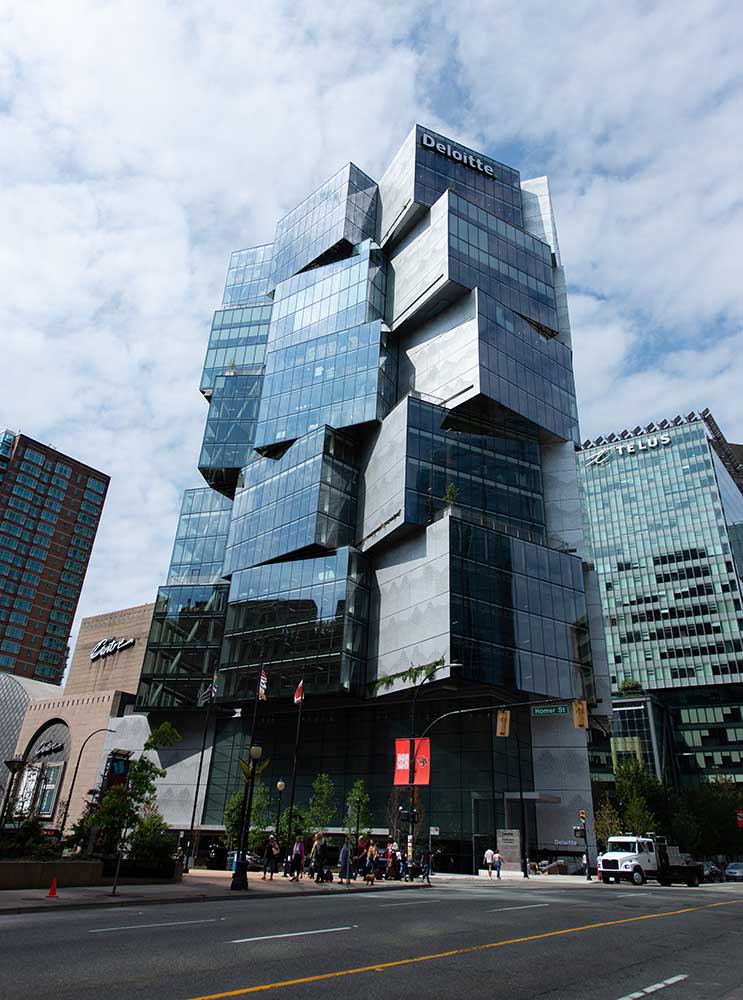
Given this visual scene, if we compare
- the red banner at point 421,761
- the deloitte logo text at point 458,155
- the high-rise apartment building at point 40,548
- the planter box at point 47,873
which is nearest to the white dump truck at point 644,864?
the red banner at point 421,761

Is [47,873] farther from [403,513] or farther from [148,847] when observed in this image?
[403,513]

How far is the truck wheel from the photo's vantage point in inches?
1454

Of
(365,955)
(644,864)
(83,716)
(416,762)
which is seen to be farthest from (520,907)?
(83,716)

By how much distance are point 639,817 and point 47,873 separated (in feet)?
224

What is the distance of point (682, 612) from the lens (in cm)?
12544

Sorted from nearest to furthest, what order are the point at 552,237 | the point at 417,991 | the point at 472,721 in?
the point at 417,991 < the point at 472,721 < the point at 552,237

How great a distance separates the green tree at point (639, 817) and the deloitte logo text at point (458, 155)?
7543 centimetres

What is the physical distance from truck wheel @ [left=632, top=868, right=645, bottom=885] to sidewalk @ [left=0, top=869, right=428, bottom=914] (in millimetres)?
16126

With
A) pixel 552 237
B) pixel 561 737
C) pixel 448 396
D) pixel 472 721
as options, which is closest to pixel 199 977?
pixel 472 721

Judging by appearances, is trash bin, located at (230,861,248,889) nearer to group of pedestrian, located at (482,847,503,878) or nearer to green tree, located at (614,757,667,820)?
group of pedestrian, located at (482,847,503,878)

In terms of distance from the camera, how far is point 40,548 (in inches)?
6097

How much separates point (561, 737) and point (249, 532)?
1454 inches

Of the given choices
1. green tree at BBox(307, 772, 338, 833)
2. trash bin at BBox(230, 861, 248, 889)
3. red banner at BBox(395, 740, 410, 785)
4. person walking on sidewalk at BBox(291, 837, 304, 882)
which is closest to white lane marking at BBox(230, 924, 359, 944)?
trash bin at BBox(230, 861, 248, 889)

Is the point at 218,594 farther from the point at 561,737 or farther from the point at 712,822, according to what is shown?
the point at 712,822
